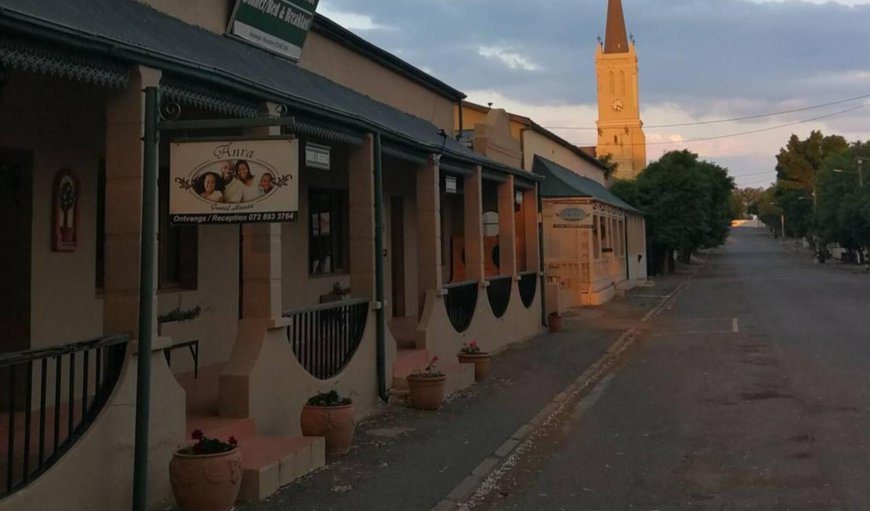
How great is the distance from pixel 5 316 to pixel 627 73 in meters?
88.3

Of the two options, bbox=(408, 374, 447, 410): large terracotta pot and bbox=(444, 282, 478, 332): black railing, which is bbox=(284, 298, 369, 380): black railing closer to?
bbox=(408, 374, 447, 410): large terracotta pot

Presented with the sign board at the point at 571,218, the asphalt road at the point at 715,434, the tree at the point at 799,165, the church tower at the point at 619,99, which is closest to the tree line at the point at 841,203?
the tree at the point at 799,165

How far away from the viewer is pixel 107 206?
6.04 metres

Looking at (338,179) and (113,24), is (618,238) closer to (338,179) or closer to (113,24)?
(338,179)

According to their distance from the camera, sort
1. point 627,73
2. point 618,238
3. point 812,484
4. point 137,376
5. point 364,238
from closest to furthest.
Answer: point 137,376
point 812,484
point 364,238
point 618,238
point 627,73

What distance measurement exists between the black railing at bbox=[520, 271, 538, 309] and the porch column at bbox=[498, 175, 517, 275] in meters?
0.90

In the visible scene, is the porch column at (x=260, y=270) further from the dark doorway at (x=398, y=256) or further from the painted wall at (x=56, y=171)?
the dark doorway at (x=398, y=256)

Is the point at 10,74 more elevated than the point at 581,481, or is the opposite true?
the point at 10,74

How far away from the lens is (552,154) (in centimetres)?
3142

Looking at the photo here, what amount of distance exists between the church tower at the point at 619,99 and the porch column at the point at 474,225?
71585 millimetres

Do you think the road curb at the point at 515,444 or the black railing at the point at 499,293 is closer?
the road curb at the point at 515,444

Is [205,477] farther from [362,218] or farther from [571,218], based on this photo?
[571,218]

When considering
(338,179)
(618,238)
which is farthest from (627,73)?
(338,179)

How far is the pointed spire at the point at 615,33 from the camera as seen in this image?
9094cm
